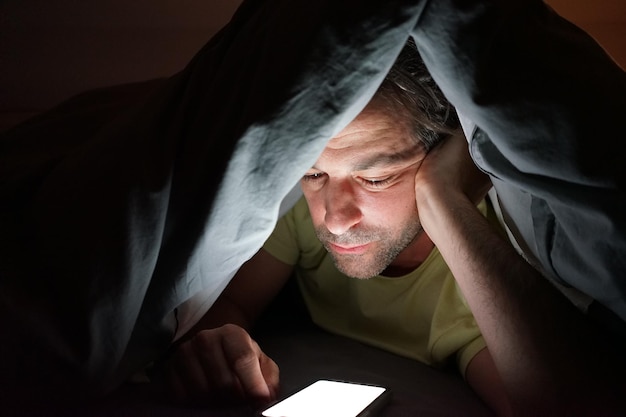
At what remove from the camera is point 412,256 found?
111 centimetres

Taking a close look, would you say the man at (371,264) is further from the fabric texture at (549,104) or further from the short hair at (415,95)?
the fabric texture at (549,104)

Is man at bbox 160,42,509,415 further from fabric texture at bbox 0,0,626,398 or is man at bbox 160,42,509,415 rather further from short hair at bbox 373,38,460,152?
fabric texture at bbox 0,0,626,398

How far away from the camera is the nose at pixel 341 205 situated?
0.88 meters

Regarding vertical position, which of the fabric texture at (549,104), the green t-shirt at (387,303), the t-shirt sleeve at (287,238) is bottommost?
the green t-shirt at (387,303)

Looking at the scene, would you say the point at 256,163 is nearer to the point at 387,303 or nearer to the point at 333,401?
the point at 333,401

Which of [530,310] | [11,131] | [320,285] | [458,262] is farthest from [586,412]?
[11,131]

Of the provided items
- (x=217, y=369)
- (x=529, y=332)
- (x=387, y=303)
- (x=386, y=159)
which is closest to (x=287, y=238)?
(x=387, y=303)

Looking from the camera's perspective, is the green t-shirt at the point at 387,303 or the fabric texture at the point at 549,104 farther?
the green t-shirt at the point at 387,303

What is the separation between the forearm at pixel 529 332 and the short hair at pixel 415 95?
0.23m

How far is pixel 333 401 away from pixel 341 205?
29cm

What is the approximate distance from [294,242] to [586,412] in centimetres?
67

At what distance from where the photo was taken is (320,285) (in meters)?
1.18

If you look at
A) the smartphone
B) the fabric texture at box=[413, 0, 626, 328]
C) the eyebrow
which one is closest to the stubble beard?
the eyebrow

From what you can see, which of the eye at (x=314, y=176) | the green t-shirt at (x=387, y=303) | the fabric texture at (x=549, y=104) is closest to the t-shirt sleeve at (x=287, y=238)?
the green t-shirt at (x=387, y=303)
